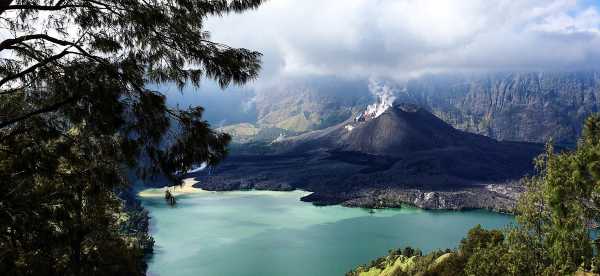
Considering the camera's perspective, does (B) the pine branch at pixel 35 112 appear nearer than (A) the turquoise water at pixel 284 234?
Yes

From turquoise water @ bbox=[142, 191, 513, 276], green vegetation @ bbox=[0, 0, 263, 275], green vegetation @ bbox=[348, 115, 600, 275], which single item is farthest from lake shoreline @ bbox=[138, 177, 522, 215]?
green vegetation @ bbox=[0, 0, 263, 275]

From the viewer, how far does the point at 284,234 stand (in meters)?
110

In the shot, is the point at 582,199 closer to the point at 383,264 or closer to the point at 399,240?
the point at 383,264

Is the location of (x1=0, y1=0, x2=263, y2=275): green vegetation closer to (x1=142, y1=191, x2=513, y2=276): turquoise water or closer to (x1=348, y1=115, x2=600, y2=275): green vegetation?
(x1=348, y1=115, x2=600, y2=275): green vegetation

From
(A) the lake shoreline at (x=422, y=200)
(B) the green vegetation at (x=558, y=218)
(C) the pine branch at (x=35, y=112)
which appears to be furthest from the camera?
(A) the lake shoreline at (x=422, y=200)

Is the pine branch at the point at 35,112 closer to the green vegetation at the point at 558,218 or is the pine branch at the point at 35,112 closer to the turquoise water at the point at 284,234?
the green vegetation at the point at 558,218

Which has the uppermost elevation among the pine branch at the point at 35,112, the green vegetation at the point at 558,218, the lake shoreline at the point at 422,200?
the pine branch at the point at 35,112

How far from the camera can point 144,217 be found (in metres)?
123

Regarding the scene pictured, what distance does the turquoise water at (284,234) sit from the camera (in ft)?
266

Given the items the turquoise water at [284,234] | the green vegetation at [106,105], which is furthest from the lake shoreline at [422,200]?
the green vegetation at [106,105]

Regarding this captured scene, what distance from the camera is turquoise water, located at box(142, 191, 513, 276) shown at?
8106cm

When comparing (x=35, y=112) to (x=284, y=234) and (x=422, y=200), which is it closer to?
(x=284, y=234)

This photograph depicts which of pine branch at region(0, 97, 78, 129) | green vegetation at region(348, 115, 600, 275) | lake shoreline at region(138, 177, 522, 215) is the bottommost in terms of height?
lake shoreline at region(138, 177, 522, 215)

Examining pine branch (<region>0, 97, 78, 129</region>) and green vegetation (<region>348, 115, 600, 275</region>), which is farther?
green vegetation (<region>348, 115, 600, 275</region>)
